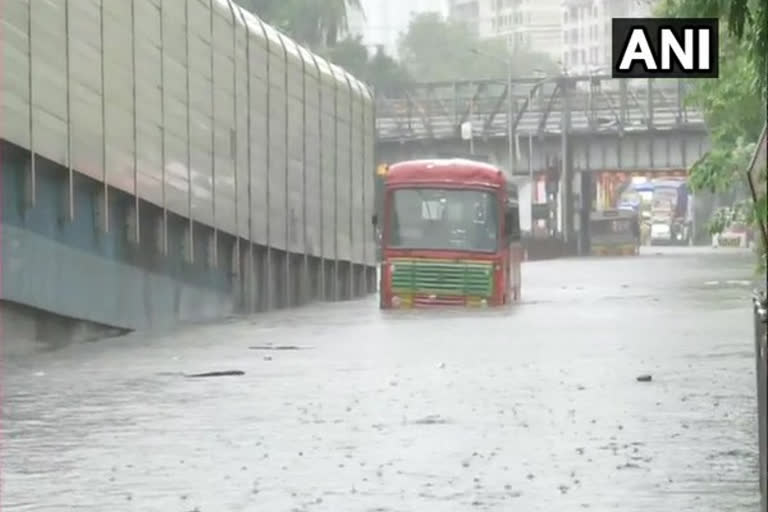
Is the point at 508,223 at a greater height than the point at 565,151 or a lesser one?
lesser

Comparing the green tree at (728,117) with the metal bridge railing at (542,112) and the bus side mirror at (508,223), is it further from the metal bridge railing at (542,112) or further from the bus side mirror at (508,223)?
the metal bridge railing at (542,112)

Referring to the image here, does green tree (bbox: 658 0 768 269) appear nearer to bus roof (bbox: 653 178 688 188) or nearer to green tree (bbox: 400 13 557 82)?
bus roof (bbox: 653 178 688 188)

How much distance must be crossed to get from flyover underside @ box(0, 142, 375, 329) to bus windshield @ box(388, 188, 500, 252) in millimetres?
2794

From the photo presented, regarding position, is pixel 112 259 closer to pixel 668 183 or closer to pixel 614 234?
pixel 614 234

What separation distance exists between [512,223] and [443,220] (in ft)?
5.74

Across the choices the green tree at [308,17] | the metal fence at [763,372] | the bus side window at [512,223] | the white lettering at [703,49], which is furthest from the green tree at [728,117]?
the green tree at [308,17]

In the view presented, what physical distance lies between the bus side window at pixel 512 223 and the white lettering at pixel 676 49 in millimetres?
33436

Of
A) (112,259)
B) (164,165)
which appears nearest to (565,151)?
(164,165)

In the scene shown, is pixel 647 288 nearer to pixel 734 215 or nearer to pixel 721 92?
pixel 734 215

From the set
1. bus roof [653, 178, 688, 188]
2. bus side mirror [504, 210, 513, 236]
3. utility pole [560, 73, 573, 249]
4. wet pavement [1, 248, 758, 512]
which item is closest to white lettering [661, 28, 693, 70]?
wet pavement [1, 248, 758, 512]

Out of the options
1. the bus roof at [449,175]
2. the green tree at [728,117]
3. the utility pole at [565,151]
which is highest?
the utility pole at [565,151]

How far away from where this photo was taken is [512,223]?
45.5 meters

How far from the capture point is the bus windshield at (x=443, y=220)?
44531 millimetres

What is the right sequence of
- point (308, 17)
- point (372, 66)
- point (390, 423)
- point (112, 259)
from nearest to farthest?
point (390, 423), point (112, 259), point (308, 17), point (372, 66)
